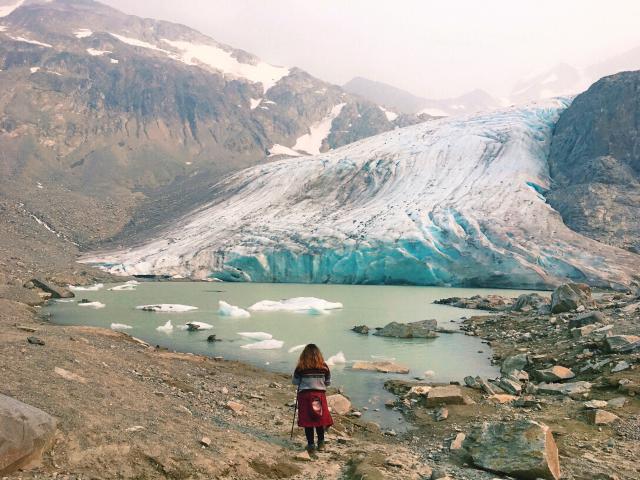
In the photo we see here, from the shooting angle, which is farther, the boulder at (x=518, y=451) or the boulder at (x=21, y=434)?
the boulder at (x=518, y=451)

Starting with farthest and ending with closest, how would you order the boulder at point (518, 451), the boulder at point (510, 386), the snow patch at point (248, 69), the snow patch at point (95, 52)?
the snow patch at point (248, 69) → the snow patch at point (95, 52) → the boulder at point (510, 386) → the boulder at point (518, 451)

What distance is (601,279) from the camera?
133ft

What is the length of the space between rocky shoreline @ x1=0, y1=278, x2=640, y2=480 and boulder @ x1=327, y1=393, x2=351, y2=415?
0.10 ft

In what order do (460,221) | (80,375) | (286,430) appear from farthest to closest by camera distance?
(460,221), (286,430), (80,375)

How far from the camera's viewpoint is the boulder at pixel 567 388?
9977 millimetres

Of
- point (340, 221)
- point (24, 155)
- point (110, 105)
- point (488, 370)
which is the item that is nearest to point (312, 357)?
point (488, 370)

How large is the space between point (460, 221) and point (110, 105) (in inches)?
4117

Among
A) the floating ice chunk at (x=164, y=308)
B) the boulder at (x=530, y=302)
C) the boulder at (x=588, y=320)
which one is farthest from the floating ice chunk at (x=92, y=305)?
the boulder at (x=588, y=320)

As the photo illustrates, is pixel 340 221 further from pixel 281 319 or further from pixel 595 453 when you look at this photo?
pixel 595 453

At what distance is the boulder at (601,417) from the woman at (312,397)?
13.9 ft

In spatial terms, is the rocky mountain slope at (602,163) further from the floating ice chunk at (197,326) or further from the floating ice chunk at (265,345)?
the floating ice chunk at (265,345)

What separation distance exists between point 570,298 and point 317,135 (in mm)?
134413

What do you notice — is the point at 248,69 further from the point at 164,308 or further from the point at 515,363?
the point at 515,363

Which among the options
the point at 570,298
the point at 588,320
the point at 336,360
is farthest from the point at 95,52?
the point at 588,320
